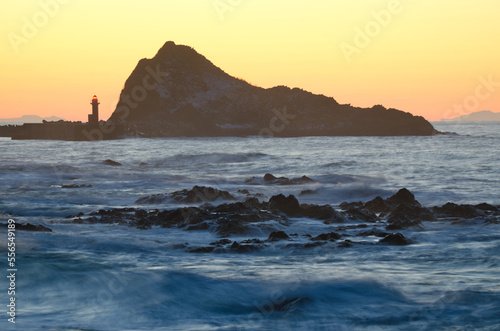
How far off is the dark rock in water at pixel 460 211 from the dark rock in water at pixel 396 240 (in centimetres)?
387

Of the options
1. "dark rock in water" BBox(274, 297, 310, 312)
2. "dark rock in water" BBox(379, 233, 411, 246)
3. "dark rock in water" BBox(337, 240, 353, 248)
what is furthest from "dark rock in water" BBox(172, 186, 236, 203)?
"dark rock in water" BBox(274, 297, 310, 312)

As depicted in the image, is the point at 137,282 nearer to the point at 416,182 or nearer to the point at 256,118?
the point at 416,182

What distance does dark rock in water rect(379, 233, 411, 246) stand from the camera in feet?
42.8

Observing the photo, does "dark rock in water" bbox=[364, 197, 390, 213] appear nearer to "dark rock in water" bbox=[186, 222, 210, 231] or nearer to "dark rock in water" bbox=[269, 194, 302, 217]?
"dark rock in water" bbox=[269, 194, 302, 217]

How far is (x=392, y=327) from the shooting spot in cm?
846

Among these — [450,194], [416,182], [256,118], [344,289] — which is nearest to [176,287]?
[344,289]

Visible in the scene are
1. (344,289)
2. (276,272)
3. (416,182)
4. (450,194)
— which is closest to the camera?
(344,289)

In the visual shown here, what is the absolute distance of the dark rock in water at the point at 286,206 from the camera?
56.5 feet

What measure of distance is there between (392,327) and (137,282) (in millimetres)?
4242

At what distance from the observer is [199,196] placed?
21.0 metres

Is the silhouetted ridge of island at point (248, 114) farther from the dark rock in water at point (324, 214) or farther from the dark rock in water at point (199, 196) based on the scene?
the dark rock in water at point (324, 214)

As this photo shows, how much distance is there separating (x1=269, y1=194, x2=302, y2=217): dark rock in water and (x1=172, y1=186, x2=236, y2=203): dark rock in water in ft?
12.5

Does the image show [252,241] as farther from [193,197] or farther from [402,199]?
[193,197]

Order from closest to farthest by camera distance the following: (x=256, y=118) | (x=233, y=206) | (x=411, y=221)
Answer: (x=411, y=221)
(x=233, y=206)
(x=256, y=118)
